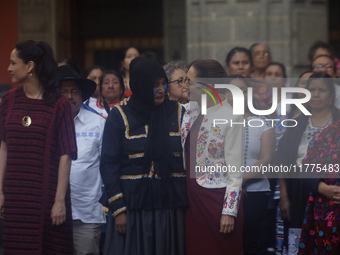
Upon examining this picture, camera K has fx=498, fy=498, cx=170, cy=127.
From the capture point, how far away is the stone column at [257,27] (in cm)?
701

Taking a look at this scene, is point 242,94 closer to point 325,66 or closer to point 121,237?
point 325,66

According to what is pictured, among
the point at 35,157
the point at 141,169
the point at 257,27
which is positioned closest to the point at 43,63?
the point at 35,157

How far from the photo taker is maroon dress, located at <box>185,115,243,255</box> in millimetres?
3436

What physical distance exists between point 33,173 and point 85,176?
744 mm

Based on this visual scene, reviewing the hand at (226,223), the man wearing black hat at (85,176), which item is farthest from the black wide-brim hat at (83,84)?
the hand at (226,223)

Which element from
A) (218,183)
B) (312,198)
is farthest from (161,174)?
(312,198)

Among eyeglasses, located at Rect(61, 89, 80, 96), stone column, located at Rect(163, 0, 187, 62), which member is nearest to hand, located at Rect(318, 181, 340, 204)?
eyeglasses, located at Rect(61, 89, 80, 96)

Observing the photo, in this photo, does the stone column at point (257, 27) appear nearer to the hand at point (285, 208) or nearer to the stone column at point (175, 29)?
the stone column at point (175, 29)

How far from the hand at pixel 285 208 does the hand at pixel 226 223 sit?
1298 mm

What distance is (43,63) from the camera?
11.3ft

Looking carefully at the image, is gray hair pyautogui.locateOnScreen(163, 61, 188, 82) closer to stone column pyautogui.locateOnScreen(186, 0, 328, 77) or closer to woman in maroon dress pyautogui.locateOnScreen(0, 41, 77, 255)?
woman in maroon dress pyautogui.locateOnScreen(0, 41, 77, 255)

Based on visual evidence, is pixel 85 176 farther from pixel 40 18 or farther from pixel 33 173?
pixel 40 18

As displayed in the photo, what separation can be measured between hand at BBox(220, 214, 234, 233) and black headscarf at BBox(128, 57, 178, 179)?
49 centimetres

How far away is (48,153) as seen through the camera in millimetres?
3354
